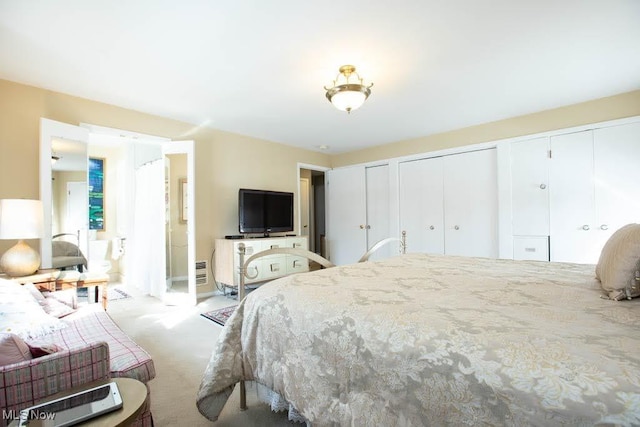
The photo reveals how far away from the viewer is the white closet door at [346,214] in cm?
551

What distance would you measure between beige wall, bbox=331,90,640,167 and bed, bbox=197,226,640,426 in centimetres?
278

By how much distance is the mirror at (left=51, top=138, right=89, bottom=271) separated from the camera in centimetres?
293

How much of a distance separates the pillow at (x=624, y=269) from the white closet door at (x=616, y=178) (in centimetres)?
270

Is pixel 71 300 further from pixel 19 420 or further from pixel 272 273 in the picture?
pixel 272 273

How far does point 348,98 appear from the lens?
2.46 m

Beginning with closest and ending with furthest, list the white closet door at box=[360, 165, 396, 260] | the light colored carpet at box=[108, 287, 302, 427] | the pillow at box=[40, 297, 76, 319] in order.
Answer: the light colored carpet at box=[108, 287, 302, 427]
the pillow at box=[40, 297, 76, 319]
the white closet door at box=[360, 165, 396, 260]

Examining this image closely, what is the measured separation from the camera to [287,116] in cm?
376

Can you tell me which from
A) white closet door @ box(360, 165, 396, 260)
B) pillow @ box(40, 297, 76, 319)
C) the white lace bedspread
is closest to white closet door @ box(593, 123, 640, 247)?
the white lace bedspread

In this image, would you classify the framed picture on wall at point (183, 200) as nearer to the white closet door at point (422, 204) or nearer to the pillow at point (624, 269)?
the white closet door at point (422, 204)

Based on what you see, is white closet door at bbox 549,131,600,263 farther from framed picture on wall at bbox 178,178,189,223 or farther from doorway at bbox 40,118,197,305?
framed picture on wall at bbox 178,178,189,223

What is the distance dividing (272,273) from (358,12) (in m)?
3.43

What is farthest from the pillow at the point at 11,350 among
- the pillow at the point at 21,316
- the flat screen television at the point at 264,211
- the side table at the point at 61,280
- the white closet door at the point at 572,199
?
the white closet door at the point at 572,199

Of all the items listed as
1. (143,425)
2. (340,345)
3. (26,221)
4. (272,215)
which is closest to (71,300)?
(26,221)

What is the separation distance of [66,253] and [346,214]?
4.13 meters
